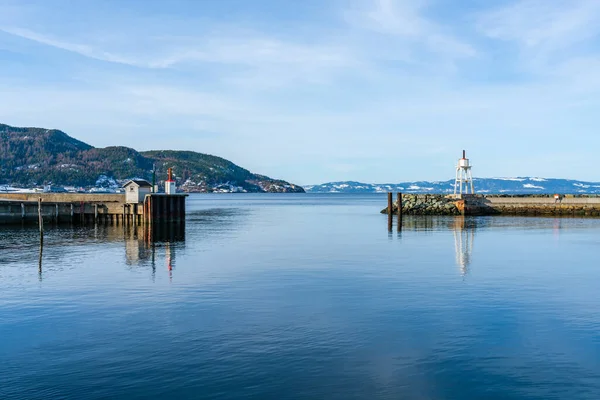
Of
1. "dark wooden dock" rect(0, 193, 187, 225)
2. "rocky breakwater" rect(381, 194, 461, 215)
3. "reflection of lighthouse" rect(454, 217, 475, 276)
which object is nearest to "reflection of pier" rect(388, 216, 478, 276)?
"reflection of lighthouse" rect(454, 217, 475, 276)

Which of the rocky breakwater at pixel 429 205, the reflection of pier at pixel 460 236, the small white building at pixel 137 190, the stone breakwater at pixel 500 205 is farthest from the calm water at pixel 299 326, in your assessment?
the stone breakwater at pixel 500 205

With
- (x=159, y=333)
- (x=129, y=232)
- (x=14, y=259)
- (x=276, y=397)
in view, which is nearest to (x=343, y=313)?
(x=159, y=333)

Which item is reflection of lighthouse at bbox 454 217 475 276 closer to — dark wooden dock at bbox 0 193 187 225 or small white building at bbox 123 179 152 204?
dark wooden dock at bbox 0 193 187 225

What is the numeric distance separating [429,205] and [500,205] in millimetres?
12426

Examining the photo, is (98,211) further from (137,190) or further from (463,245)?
(463,245)

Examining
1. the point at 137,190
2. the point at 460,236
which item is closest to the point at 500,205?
the point at 460,236

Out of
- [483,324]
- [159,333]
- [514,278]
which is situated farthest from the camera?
[514,278]

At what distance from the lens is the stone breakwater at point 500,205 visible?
9025cm

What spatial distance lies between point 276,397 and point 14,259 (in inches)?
1197

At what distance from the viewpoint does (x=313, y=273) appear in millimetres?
31688

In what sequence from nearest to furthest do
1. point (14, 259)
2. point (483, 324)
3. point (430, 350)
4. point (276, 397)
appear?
point (276, 397), point (430, 350), point (483, 324), point (14, 259)

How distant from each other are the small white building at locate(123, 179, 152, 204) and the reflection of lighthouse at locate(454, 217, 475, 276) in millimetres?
37524

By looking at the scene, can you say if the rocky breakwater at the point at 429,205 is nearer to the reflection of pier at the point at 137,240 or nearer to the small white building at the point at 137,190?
the reflection of pier at the point at 137,240

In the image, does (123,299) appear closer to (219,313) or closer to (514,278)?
(219,313)
